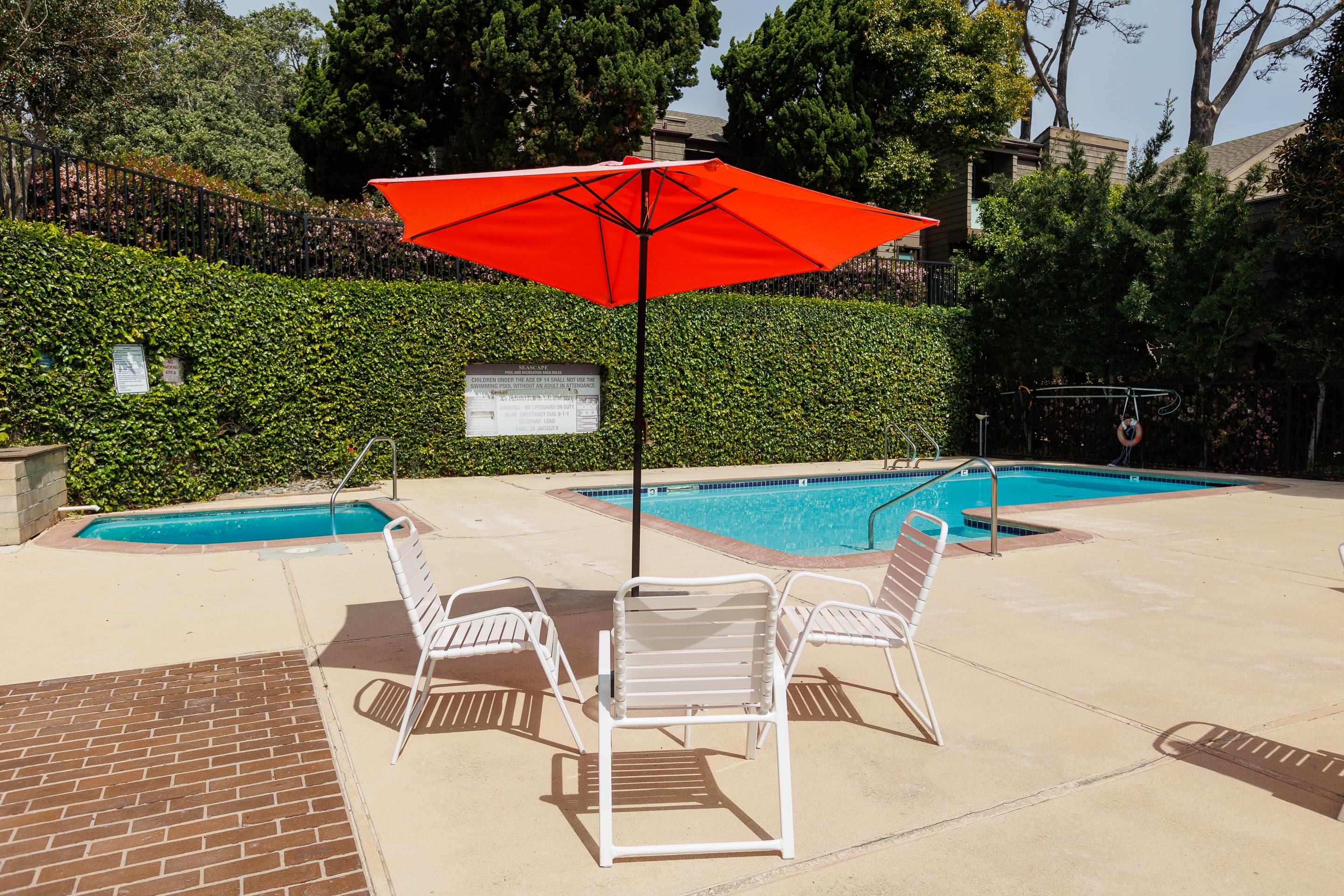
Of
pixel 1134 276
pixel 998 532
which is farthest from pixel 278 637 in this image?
pixel 1134 276

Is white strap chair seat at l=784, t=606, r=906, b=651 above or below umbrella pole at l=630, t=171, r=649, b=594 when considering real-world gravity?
below

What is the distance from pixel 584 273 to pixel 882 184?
694 inches

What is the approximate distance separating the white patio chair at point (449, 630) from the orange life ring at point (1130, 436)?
14.0 metres

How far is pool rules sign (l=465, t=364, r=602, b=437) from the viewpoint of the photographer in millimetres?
13117

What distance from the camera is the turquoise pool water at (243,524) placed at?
885cm

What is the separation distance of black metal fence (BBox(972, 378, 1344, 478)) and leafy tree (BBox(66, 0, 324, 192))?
18150mm

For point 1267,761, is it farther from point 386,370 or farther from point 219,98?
point 219,98

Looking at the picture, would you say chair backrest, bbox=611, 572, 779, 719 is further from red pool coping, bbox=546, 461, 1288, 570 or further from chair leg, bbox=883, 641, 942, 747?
red pool coping, bbox=546, 461, 1288, 570

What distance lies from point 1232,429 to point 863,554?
10805 mm

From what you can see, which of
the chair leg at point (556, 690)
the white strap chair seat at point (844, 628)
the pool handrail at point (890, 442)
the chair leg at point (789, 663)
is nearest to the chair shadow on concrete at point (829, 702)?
the chair leg at point (789, 663)

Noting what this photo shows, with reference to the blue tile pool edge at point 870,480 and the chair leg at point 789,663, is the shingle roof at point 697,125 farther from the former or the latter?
the chair leg at point 789,663

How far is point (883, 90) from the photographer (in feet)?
70.4

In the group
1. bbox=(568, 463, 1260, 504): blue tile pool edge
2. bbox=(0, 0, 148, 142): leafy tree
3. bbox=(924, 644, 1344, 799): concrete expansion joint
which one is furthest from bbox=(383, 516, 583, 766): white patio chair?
bbox=(0, 0, 148, 142): leafy tree

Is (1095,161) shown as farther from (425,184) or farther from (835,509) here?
(425,184)
